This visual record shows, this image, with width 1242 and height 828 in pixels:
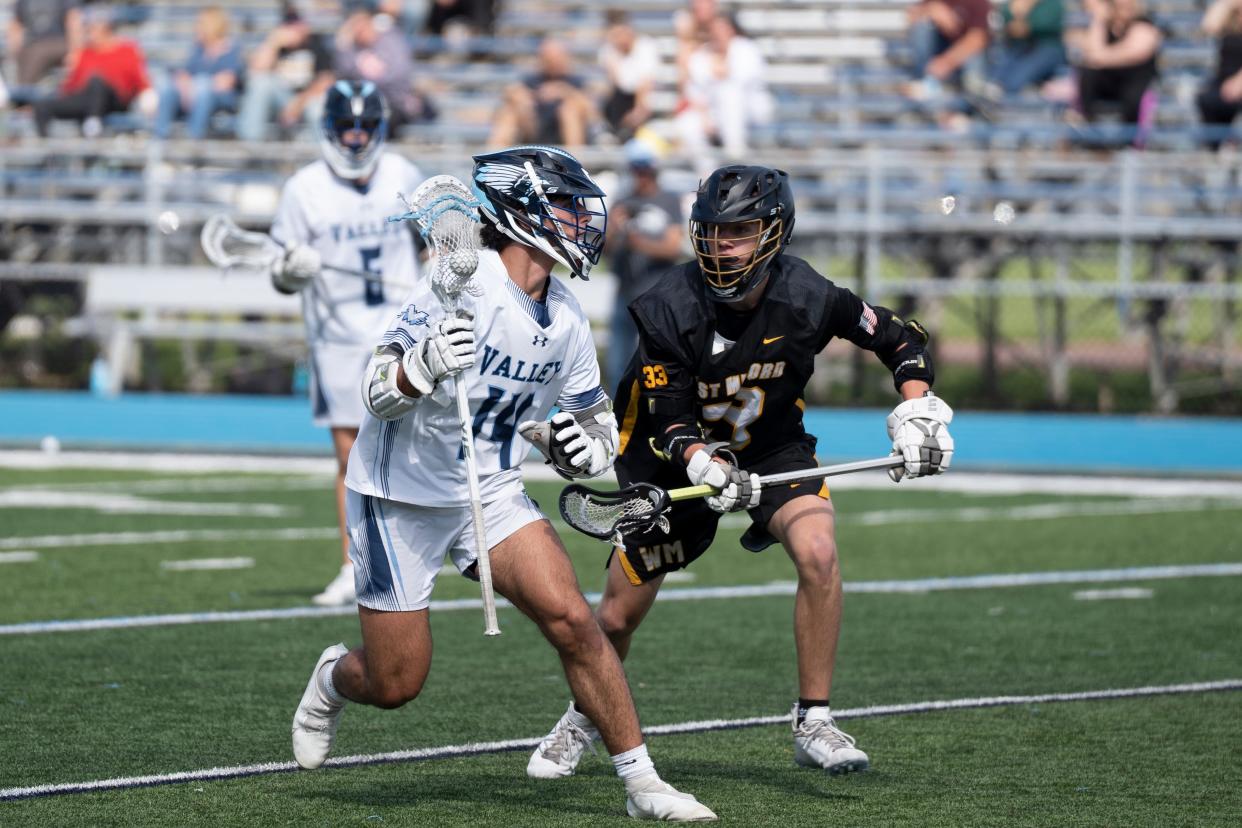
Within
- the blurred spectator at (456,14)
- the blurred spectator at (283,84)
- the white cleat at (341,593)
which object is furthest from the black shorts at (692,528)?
the blurred spectator at (456,14)

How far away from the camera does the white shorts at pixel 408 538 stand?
5258mm

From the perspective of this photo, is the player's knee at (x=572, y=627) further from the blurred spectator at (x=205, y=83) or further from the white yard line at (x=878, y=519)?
the blurred spectator at (x=205, y=83)

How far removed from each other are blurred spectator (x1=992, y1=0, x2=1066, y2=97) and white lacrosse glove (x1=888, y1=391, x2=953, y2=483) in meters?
13.3

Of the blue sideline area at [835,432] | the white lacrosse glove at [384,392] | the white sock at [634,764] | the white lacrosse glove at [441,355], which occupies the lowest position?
the blue sideline area at [835,432]

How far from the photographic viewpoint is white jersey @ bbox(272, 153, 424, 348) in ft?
30.1

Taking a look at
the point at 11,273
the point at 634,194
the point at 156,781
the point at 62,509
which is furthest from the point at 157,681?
the point at 11,273

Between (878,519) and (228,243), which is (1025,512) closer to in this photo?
(878,519)

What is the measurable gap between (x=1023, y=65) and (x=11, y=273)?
29.8 ft

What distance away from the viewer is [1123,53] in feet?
55.3

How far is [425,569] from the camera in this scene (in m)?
5.30

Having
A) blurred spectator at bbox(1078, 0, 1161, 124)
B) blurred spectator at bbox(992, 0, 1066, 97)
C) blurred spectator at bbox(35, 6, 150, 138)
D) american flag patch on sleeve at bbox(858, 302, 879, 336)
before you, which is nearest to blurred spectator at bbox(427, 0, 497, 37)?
blurred spectator at bbox(35, 6, 150, 138)

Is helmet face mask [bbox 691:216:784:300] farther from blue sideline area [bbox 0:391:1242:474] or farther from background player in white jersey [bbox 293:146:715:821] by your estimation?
blue sideline area [bbox 0:391:1242:474]

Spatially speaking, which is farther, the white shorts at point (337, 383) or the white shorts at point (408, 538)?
the white shorts at point (337, 383)

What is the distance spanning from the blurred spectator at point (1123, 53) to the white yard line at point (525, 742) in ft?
34.8
